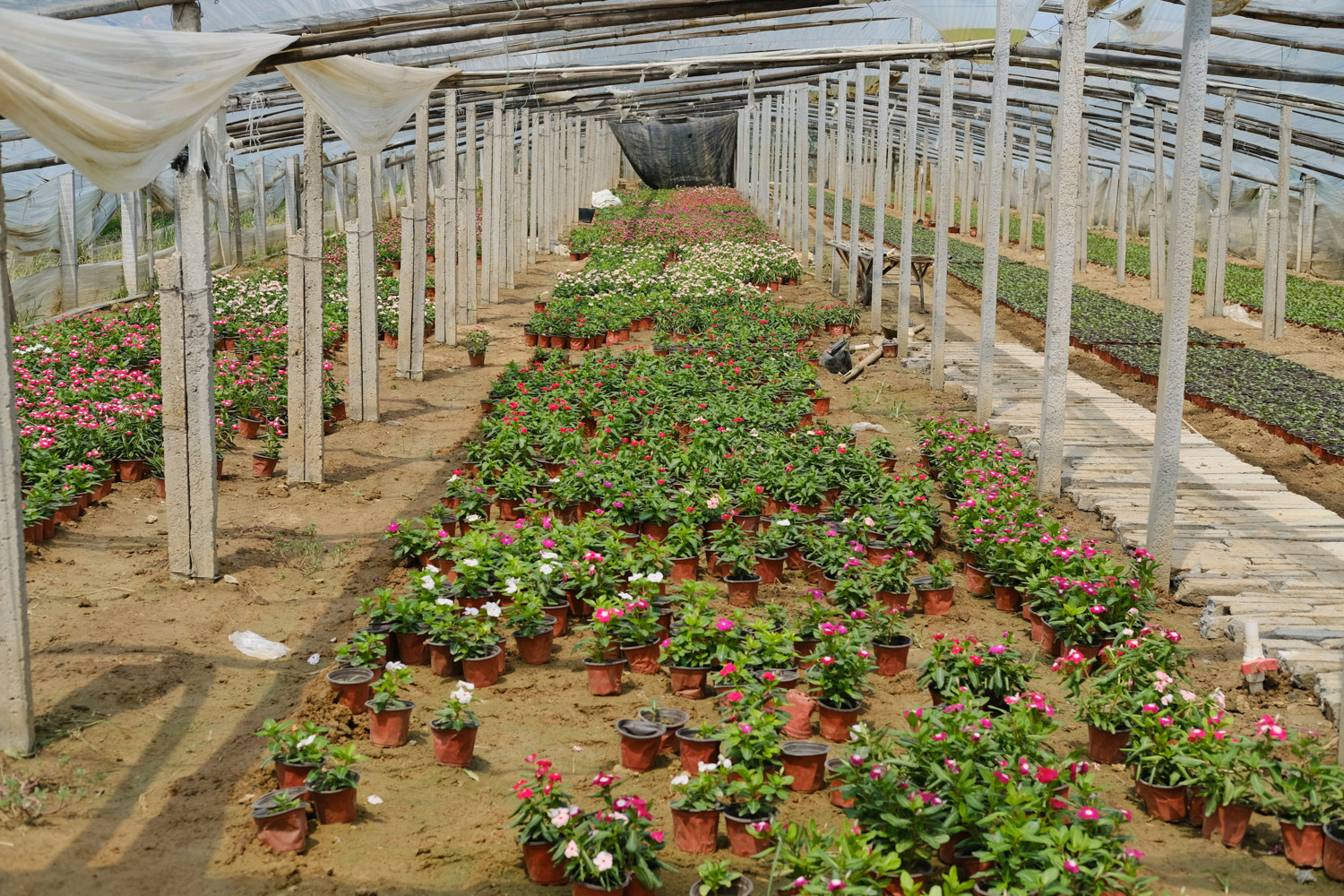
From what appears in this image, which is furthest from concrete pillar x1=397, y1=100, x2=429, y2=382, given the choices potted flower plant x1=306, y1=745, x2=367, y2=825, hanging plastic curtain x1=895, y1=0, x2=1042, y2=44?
potted flower plant x1=306, y1=745, x2=367, y2=825

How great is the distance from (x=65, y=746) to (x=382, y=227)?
954 inches

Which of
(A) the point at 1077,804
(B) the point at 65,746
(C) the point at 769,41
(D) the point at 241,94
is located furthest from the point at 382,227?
(A) the point at 1077,804

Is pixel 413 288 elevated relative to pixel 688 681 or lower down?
elevated

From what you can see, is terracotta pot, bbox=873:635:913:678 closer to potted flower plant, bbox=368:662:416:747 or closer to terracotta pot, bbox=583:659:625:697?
terracotta pot, bbox=583:659:625:697

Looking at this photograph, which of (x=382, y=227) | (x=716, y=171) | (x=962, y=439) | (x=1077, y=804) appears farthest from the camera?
(x=716, y=171)

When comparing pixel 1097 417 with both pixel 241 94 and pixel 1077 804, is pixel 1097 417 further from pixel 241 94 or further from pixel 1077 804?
pixel 241 94

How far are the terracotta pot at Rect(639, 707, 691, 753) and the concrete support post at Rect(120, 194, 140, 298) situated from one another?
1509cm

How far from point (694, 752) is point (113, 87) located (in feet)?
12.5

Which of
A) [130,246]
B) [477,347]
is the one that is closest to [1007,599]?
[477,347]

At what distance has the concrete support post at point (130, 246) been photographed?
17625 millimetres

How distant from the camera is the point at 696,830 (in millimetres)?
4254

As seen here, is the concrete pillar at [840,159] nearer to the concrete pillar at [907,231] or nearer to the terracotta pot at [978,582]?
the concrete pillar at [907,231]

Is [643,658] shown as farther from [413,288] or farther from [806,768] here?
[413,288]

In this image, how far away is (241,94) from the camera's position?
593 inches
